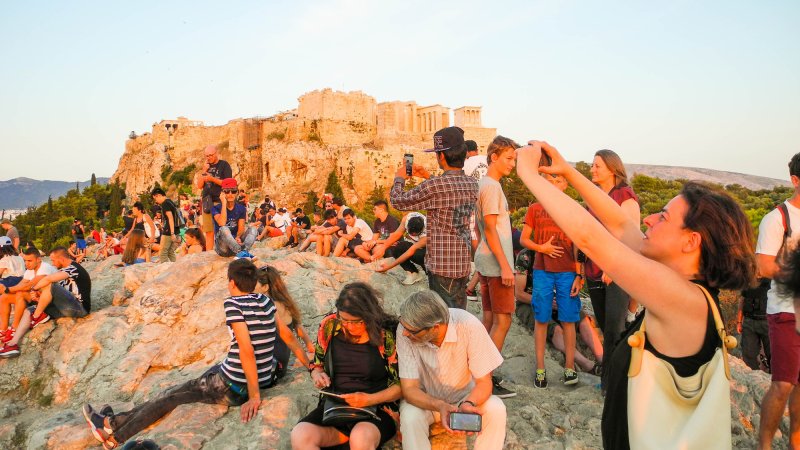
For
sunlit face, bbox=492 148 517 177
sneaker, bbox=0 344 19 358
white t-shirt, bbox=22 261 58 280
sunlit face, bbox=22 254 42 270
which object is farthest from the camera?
white t-shirt, bbox=22 261 58 280

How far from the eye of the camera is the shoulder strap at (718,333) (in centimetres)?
186

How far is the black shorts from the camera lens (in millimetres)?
3541

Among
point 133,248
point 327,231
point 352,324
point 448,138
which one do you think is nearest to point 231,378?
point 352,324

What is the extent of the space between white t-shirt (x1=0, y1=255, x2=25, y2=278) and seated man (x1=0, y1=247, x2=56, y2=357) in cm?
58

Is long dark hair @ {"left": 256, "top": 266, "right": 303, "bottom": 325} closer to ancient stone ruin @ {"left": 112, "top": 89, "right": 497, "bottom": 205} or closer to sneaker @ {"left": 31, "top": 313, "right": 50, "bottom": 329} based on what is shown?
sneaker @ {"left": 31, "top": 313, "right": 50, "bottom": 329}

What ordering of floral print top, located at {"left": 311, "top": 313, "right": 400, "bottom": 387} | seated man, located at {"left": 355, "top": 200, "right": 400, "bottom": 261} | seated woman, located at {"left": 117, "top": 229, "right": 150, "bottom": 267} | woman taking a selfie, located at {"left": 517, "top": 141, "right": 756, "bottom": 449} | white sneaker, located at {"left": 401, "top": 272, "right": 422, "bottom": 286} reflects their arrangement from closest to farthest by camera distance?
woman taking a selfie, located at {"left": 517, "top": 141, "right": 756, "bottom": 449} → floral print top, located at {"left": 311, "top": 313, "right": 400, "bottom": 387} → white sneaker, located at {"left": 401, "top": 272, "right": 422, "bottom": 286} → seated man, located at {"left": 355, "top": 200, "right": 400, "bottom": 261} → seated woman, located at {"left": 117, "top": 229, "right": 150, "bottom": 267}

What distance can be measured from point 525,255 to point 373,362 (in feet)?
11.7

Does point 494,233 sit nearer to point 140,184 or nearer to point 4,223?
point 4,223

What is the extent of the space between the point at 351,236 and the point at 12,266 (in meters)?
5.49

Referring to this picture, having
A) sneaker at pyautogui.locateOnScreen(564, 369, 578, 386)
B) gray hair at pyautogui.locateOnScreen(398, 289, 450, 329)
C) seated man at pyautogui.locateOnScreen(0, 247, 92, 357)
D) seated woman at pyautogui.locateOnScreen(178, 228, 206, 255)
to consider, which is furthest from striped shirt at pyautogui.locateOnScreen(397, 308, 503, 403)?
seated woman at pyautogui.locateOnScreen(178, 228, 206, 255)

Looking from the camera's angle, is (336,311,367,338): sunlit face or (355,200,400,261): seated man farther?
(355,200,400,261): seated man

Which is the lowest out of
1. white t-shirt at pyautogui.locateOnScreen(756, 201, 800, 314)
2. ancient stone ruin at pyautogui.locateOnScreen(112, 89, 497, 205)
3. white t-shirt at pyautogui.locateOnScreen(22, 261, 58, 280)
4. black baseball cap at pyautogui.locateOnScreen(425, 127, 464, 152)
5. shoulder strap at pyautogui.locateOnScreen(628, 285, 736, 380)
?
white t-shirt at pyautogui.locateOnScreen(22, 261, 58, 280)

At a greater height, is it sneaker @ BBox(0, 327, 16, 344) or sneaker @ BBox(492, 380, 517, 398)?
sneaker @ BBox(492, 380, 517, 398)

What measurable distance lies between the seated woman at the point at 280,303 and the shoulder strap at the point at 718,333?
3.58 metres
